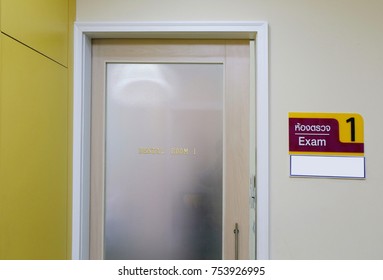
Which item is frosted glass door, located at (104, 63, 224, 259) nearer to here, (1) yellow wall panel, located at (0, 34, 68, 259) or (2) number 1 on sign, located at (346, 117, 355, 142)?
(1) yellow wall panel, located at (0, 34, 68, 259)

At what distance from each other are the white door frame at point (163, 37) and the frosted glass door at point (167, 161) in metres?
0.15

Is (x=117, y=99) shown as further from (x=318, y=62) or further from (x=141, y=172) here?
(x=318, y=62)

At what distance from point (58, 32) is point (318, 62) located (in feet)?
4.22

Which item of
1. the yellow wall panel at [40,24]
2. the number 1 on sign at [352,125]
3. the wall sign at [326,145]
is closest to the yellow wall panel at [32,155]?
the yellow wall panel at [40,24]

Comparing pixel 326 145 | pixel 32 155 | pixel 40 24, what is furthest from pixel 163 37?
pixel 326 145

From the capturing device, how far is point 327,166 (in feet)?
→ 4.29

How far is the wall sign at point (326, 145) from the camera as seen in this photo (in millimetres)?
1303

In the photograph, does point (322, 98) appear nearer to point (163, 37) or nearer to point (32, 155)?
point (163, 37)

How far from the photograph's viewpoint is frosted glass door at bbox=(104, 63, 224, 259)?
1407 millimetres

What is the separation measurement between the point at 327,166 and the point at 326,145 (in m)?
0.11

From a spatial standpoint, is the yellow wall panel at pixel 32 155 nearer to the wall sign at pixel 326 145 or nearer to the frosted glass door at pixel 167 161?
the frosted glass door at pixel 167 161

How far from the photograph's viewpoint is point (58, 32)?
121 cm

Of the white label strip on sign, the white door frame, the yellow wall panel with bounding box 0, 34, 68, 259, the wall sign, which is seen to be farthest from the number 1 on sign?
the yellow wall panel with bounding box 0, 34, 68, 259

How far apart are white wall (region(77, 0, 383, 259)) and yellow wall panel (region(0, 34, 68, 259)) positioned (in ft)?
2.55
